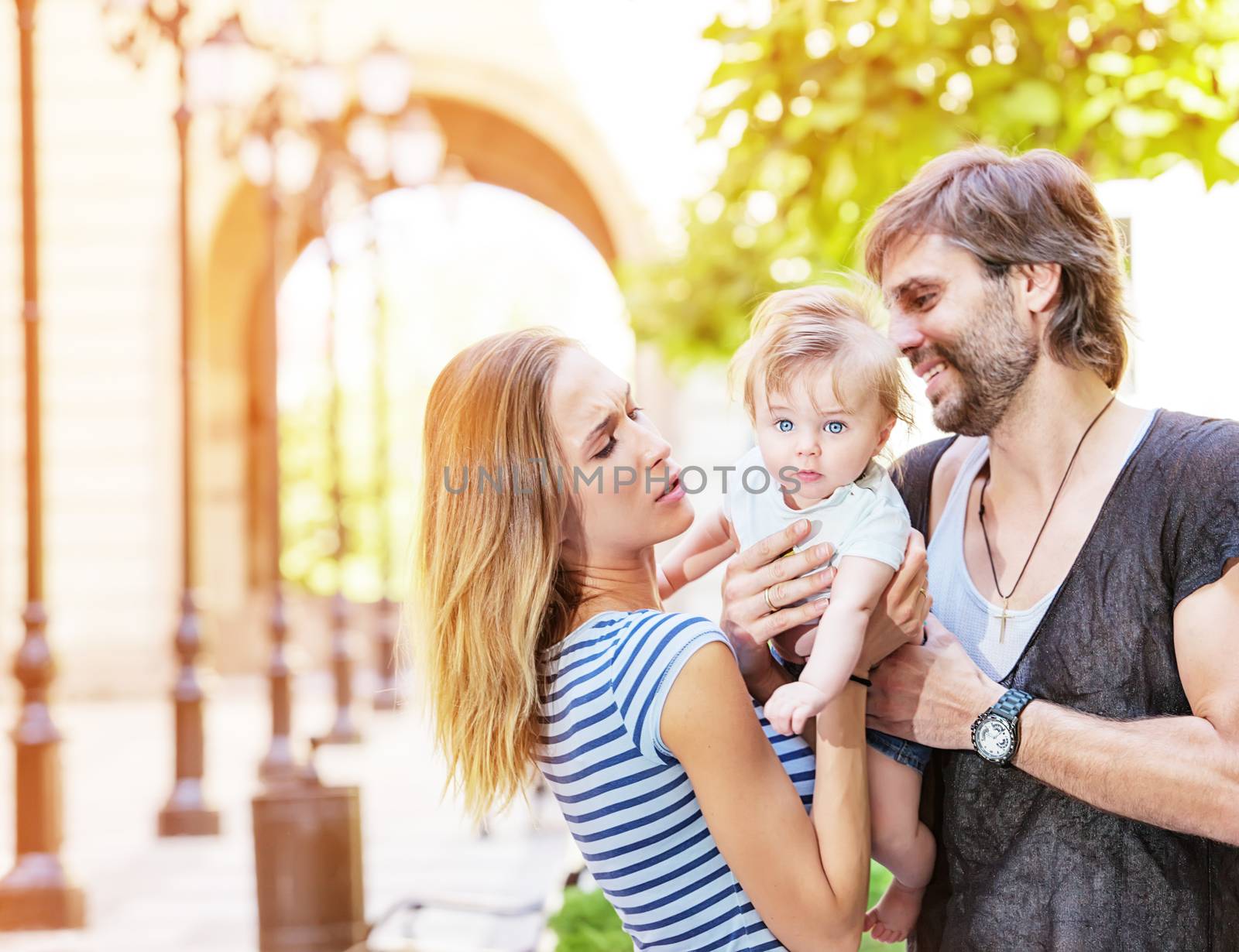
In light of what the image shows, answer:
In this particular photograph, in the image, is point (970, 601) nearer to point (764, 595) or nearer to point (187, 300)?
point (764, 595)

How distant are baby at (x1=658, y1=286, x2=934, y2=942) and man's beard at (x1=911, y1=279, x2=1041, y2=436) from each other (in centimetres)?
10

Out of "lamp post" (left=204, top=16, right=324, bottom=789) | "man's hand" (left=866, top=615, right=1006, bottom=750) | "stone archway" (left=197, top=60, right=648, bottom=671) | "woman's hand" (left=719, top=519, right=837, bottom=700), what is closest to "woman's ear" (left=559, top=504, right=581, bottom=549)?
"woman's hand" (left=719, top=519, right=837, bottom=700)

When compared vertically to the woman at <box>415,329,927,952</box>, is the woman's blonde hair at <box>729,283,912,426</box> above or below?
above

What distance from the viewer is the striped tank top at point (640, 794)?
7.46 feet

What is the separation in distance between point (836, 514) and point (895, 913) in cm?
77

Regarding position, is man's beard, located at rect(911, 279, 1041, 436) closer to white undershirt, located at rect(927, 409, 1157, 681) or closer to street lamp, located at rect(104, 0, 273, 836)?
white undershirt, located at rect(927, 409, 1157, 681)

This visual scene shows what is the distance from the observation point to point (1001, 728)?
2.33 meters

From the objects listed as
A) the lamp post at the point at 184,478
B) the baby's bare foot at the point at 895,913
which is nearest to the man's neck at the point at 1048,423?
the baby's bare foot at the point at 895,913

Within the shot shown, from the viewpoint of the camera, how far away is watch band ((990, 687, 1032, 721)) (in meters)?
2.33

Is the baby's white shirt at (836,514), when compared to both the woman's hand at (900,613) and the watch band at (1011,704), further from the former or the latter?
the watch band at (1011,704)

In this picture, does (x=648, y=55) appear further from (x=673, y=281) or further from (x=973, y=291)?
(x=973, y=291)

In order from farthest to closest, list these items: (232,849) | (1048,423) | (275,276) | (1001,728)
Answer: (275,276)
(232,849)
(1048,423)
(1001,728)

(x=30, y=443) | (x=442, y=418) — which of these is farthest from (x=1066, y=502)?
(x=30, y=443)

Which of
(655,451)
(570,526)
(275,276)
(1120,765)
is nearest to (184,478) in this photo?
(275,276)
